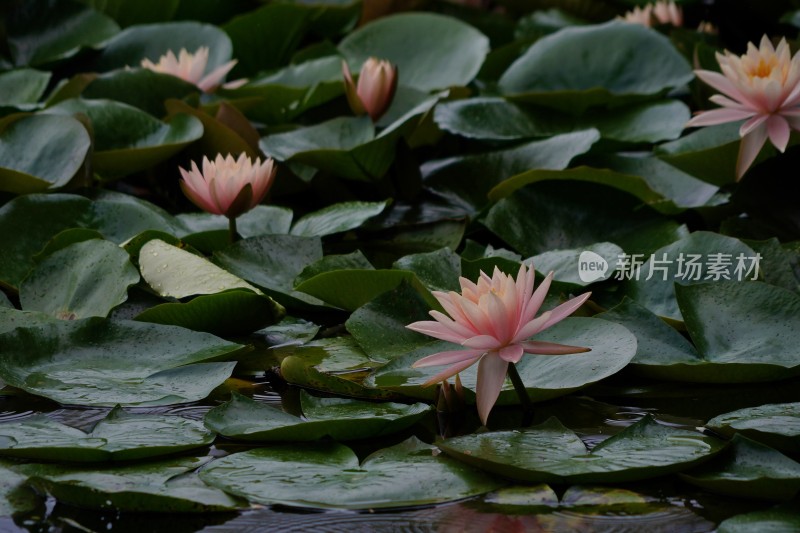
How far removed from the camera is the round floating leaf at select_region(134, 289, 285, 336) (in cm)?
153

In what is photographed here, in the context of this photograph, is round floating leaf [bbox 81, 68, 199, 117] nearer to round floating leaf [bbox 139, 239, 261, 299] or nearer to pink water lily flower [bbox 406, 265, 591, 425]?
round floating leaf [bbox 139, 239, 261, 299]

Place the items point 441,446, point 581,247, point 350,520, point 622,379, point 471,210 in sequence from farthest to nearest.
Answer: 1. point 471,210
2. point 581,247
3. point 622,379
4. point 441,446
5. point 350,520

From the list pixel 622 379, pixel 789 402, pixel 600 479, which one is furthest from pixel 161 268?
pixel 789 402

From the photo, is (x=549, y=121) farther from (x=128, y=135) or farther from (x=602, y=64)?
(x=128, y=135)

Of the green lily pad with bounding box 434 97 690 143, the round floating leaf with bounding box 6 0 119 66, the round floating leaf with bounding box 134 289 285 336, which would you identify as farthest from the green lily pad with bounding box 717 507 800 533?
the round floating leaf with bounding box 6 0 119 66

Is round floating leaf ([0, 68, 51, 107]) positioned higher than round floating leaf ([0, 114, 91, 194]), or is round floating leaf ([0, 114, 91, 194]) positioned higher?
round floating leaf ([0, 68, 51, 107])

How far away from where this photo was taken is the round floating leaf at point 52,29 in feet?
9.91

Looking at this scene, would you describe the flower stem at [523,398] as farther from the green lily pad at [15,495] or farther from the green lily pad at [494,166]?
the green lily pad at [494,166]

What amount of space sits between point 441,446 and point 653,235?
842 millimetres

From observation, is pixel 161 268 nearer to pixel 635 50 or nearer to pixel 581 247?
pixel 581 247

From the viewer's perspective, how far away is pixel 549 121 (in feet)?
7.93

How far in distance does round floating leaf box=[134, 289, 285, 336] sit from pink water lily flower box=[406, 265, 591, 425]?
435 millimetres

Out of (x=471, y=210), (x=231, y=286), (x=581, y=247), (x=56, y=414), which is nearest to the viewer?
(x=56, y=414)

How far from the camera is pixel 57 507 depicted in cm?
105
